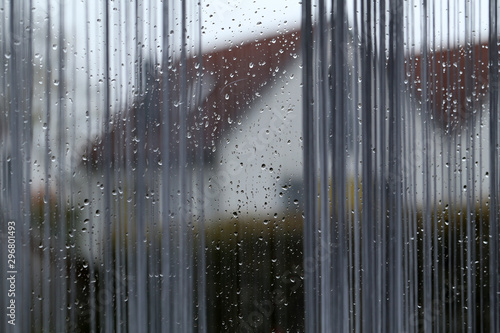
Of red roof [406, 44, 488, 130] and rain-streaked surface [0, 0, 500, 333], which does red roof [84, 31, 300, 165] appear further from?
red roof [406, 44, 488, 130]

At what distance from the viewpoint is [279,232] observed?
1120mm

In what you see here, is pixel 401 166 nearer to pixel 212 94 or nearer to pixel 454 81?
pixel 454 81

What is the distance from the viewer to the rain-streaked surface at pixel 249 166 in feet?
3.53

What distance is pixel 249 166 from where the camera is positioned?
1116 mm

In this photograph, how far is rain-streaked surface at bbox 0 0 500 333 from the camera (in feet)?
3.53

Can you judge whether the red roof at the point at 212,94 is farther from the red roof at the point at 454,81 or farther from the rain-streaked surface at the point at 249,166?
the red roof at the point at 454,81

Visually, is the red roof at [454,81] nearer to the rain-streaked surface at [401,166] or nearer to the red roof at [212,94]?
the rain-streaked surface at [401,166]

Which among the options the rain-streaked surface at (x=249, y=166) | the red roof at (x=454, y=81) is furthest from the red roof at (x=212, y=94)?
the red roof at (x=454, y=81)

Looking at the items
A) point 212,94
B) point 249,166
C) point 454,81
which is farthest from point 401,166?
point 212,94

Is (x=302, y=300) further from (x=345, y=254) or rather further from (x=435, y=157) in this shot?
(x=435, y=157)

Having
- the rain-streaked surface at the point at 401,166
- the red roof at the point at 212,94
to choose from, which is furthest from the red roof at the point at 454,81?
the red roof at the point at 212,94

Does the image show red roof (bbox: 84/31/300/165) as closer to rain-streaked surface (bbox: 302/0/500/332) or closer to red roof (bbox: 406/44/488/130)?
rain-streaked surface (bbox: 302/0/500/332)

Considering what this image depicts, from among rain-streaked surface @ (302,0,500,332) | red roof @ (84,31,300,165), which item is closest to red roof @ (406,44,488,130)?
rain-streaked surface @ (302,0,500,332)

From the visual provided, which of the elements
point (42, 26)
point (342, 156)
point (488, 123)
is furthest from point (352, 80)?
point (42, 26)
